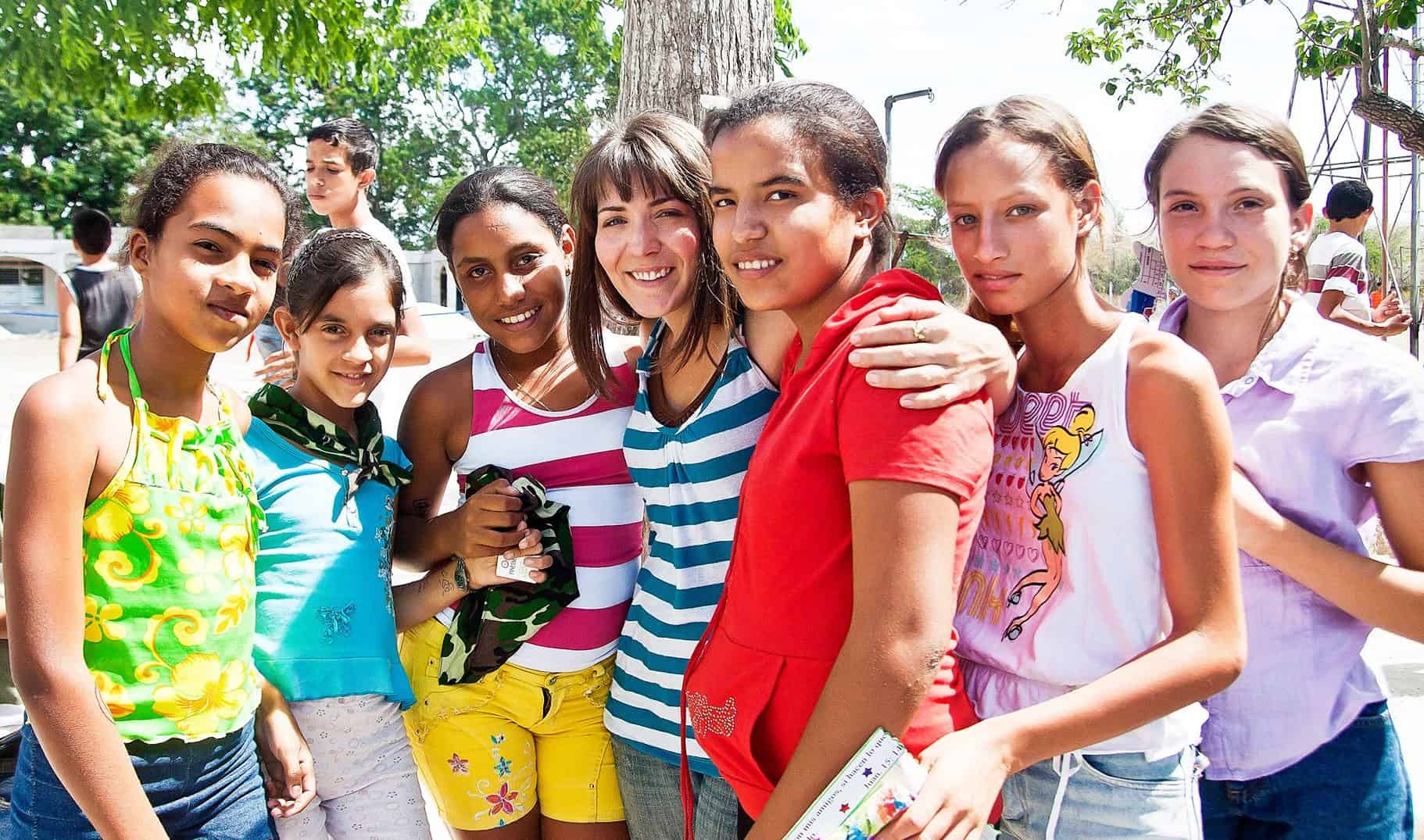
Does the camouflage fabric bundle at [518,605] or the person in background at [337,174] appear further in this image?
the person in background at [337,174]

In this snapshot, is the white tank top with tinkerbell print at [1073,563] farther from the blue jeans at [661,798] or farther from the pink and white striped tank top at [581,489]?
the pink and white striped tank top at [581,489]

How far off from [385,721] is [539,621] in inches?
15.1

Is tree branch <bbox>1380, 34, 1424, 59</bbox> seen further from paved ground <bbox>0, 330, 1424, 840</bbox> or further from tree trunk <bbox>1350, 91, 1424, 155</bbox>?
paved ground <bbox>0, 330, 1424, 840</bbox>

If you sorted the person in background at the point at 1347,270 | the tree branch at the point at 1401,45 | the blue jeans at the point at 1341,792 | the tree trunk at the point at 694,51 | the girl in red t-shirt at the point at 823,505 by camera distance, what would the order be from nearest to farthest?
the girl in red t-shirt at the point at 823,505
the blue jeans at the point at 1341,792
the tree trunk at the point at 694,51
the tree branch at the point at 1401,45
the person in background at the point at 1347,270

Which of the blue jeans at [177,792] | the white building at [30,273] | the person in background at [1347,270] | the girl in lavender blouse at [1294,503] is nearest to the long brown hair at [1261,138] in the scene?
the girl in lavender blouse at [1294,503]

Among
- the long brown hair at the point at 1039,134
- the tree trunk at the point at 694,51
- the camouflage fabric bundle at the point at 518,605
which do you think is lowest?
the camouflage fabric bundle at the point at 518,605

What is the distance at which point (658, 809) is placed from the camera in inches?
80.0

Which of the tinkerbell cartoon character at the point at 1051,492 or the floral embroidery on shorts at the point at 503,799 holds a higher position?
the tinkerbell cartoon character at the point at 1051,492

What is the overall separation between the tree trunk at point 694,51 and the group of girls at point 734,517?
4.41 feet

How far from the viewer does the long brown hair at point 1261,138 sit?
1.80 meters

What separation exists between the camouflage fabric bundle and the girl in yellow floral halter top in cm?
36

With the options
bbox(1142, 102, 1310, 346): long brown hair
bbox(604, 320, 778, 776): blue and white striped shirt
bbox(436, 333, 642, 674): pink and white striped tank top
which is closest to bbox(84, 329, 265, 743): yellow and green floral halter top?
bbox(436, 333, 642, 674): pink and white striped tank top

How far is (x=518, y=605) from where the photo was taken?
83.2 inches

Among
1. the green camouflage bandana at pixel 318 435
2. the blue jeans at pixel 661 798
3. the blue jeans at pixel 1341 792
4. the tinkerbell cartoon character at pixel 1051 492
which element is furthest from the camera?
the green camouflage bandana at pixel 318 435
